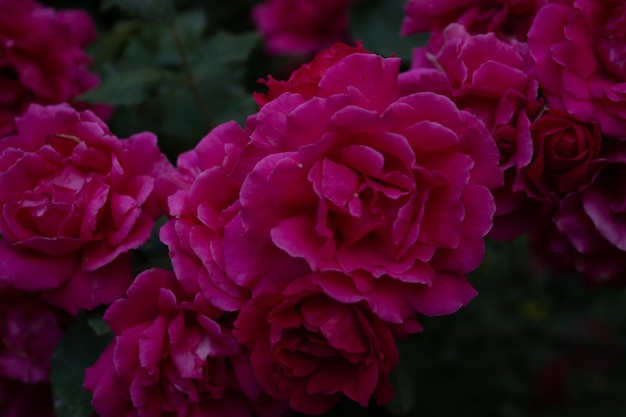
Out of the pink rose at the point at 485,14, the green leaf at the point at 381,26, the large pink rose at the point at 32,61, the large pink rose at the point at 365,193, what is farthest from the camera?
the green leaf at the point at 381,26

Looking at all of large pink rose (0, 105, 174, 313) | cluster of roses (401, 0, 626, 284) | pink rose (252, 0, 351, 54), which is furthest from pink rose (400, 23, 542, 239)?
pink rose (252, 0, 351, 54)

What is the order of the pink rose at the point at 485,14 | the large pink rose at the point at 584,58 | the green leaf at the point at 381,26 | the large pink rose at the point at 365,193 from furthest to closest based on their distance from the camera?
the green leaf at the point at 381,26 → the pink rose at the point at 485,14 → the large pink rose at the point at 584,58 → the large pink rose at the point at 365,193

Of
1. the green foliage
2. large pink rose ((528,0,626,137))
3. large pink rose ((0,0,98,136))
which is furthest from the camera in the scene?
the green foliage

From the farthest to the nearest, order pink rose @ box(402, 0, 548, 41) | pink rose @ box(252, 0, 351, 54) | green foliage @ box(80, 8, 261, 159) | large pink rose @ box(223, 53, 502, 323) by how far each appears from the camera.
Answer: pink rose @ box(252, 0, 351, 54) < green foliage @ box(80, 8, 261, 159) < pink rose @ box(402, 0, 548, 41) < large pink rose @ box(223, 53, 502, 323)

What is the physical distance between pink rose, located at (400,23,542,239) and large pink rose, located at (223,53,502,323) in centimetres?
10

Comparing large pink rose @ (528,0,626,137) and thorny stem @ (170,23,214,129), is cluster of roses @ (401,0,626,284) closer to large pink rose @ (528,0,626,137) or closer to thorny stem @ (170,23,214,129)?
Result: large pink rose @ (528,0,626,137)

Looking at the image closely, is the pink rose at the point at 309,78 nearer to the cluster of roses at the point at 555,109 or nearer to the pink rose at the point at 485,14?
the cluster of roses at the point at 555,109

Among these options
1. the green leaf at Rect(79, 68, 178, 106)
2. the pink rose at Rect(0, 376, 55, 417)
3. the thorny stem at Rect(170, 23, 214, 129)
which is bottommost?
the pink rose at Rect(0, 376, 55, 417)

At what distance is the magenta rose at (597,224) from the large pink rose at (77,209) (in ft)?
1.85

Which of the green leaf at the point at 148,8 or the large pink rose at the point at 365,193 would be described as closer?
the large pink rose at the point at 365,193

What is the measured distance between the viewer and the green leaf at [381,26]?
1.67 metres

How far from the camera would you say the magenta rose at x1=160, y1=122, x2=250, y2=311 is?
2.97 feet

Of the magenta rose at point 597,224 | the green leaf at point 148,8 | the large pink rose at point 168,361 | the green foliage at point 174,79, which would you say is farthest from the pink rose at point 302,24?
the large pink rose at point 168,361

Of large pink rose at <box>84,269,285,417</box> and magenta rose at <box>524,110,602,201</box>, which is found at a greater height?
magenta rose at <box>524,110,602,201</box>
